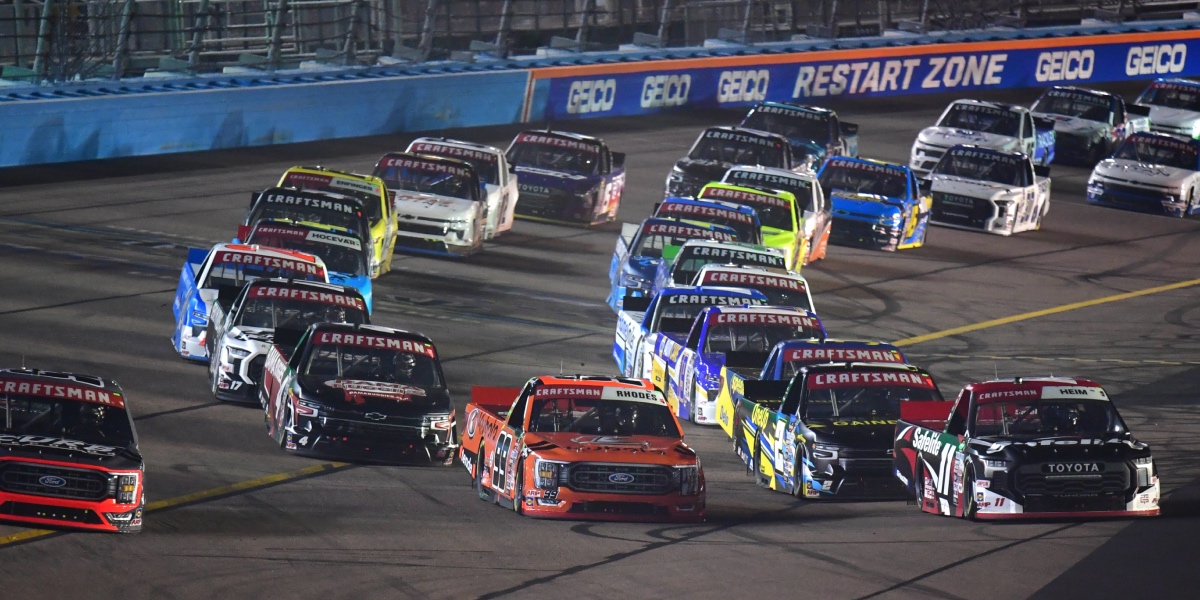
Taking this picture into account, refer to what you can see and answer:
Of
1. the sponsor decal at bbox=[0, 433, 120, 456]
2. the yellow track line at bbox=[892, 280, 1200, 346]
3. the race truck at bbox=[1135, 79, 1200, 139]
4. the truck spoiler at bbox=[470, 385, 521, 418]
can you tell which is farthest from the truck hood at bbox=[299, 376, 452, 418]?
the race truck at bbox=[1135, 79, 1200, 139]

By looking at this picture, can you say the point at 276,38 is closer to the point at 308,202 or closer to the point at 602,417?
the point at 308,202

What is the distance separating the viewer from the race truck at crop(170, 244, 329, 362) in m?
21.2

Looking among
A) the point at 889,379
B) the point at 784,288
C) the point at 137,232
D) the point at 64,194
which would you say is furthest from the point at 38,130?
the point at 889,379

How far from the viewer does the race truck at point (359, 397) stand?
58.0 feet

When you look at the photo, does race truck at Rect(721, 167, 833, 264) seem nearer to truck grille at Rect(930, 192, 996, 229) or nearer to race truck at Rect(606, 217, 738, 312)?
race truck at Rect(606, 217, 738, 312)

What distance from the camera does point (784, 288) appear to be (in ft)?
79.4

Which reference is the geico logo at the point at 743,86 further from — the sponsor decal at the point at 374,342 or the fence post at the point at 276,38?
the sponsor decal at the point at 374,342

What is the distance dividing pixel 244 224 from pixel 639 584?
13.2m

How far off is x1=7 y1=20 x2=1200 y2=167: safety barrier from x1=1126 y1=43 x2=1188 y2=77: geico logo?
0.04 m

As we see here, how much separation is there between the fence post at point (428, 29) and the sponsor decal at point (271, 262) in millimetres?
18727

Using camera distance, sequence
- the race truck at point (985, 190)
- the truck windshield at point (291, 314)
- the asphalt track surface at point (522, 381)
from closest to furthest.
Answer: the asphalt track surface at point (522, 381)
the truck windshield at point (291, 314)
the race truck at point (985, 190)

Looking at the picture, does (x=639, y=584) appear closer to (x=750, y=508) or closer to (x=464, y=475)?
(x=750, y=508)

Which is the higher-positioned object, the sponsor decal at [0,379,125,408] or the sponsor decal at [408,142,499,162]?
the sponsor decal at [0,379,125,408]

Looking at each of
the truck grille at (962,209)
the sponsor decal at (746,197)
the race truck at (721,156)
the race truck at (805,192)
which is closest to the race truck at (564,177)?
the race truck at (721,156)
